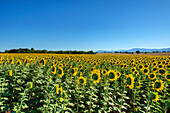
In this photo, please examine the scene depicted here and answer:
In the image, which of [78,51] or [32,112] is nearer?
[32,112]

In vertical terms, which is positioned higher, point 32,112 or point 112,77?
point 112,77

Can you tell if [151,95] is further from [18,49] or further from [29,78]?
→ [18,49]

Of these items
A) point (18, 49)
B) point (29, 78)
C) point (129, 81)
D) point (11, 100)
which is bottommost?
point (11, 100)

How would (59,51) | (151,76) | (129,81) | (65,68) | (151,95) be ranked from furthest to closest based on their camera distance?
(59,51)
(65,68)
(151,76)
(129,81)
(151,95)

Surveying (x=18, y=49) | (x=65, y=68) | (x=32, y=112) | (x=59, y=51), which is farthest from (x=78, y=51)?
(x=32, y=112)

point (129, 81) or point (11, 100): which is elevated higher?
point (129, 81)

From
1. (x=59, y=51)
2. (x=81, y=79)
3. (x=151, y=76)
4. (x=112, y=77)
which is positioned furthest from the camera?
(x=59, y=51)

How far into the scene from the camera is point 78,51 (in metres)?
55.5

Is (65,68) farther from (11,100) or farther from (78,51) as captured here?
(78,51)

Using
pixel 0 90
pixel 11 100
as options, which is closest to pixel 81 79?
pixel 0 90

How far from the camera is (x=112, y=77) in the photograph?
462 cm

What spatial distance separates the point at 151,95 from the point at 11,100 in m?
5.58

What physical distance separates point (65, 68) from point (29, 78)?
222 cm

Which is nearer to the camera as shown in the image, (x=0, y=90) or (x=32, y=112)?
(x=32, y=112)
